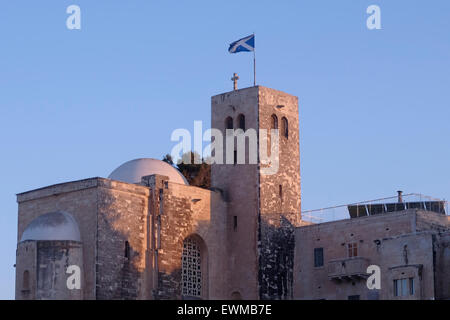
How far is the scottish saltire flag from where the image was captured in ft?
169

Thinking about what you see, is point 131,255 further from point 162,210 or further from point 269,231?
point 269,231

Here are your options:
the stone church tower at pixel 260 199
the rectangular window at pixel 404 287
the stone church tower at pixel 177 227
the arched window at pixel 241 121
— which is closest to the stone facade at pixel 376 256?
the rectangular window at pixel 404 287

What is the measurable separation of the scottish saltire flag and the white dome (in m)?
7.29

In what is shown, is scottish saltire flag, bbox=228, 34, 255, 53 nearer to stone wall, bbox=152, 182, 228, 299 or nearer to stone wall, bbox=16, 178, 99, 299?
stone wall, bbox=152, 182, 228, 299

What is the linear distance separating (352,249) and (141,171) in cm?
1117

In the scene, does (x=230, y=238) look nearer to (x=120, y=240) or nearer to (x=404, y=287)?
(x=120, y=240)

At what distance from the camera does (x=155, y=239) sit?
46094mm

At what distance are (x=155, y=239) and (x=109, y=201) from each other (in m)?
3.08

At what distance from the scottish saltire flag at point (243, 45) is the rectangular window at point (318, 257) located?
11.2 metres

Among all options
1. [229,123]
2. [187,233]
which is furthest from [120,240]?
[229,123]

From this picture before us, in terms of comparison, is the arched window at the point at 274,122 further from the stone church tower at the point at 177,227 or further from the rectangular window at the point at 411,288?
the rectangular window at the point at 411,288

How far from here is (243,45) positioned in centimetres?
5150

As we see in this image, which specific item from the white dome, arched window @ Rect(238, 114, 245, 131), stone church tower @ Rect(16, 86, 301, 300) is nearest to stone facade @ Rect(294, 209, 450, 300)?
stone church tower @ Rect(16, 86, 301, 300)
